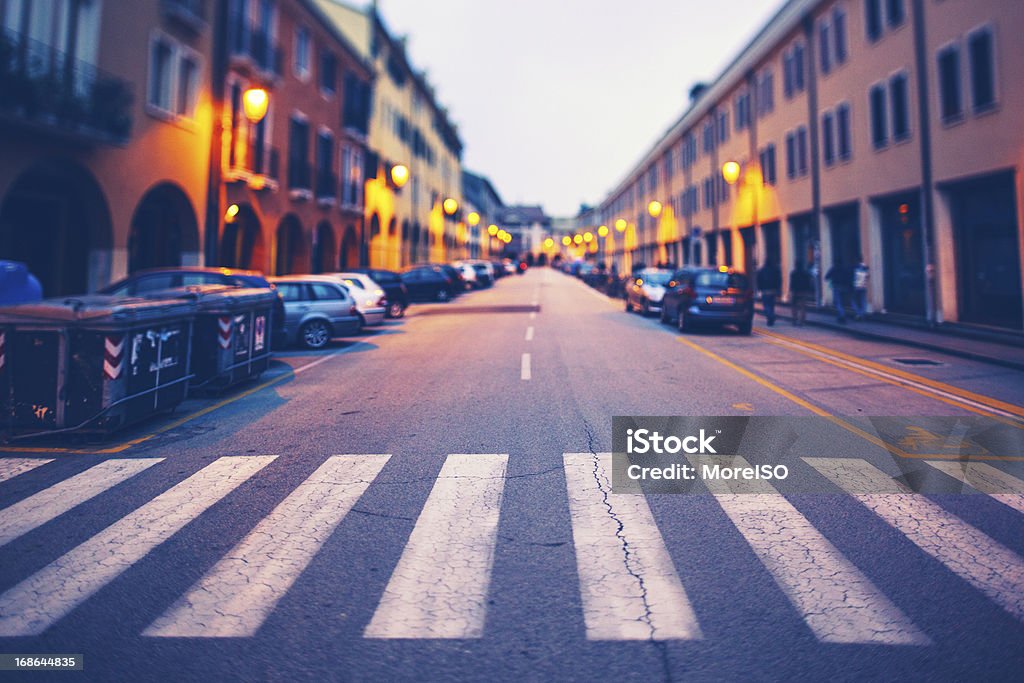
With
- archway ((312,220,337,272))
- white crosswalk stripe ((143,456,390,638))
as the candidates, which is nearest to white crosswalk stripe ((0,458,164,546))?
white crosswalk stripe ((143,456,390,638))

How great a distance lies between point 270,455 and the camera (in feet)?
21.8

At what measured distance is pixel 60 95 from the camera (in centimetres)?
1375

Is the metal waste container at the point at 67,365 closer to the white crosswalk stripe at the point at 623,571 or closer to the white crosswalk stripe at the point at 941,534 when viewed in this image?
the white crosswalk stripe at the point at 623,571

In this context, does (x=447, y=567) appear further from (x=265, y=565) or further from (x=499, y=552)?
(x=265, y=565)

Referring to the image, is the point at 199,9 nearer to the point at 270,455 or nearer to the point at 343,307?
the point at 343,307

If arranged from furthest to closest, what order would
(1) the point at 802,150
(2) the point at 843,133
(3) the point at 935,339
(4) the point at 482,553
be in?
(1) the point at 802,150
(2) the point at 843,133
(3) the point at 935,339
(4) the point at 482,553

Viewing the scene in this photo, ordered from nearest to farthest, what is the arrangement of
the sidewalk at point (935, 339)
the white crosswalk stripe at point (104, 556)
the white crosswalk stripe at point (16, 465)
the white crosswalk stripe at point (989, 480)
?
the white crosswalk stripe at point (104, 556)
the white crosswalk stripe at point (989, 480)
the white crosswalk stripe at point (16, 465)
the sidewalk at point (935, 339)

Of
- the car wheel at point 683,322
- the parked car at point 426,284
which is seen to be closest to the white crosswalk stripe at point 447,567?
the car wheel at point 683,322

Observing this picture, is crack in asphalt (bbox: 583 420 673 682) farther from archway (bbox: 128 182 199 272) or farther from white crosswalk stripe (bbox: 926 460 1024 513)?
archway (bbox: 128 182 199 272)

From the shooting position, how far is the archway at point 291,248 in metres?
27.9

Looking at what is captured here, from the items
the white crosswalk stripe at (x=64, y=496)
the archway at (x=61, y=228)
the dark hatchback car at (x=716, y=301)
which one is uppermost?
the archway at (x=61, y=228)

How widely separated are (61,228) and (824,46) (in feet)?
82.6

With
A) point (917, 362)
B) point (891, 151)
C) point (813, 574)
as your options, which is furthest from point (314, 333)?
point (891, 151)

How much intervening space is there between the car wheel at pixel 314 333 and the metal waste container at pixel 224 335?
450 cm
